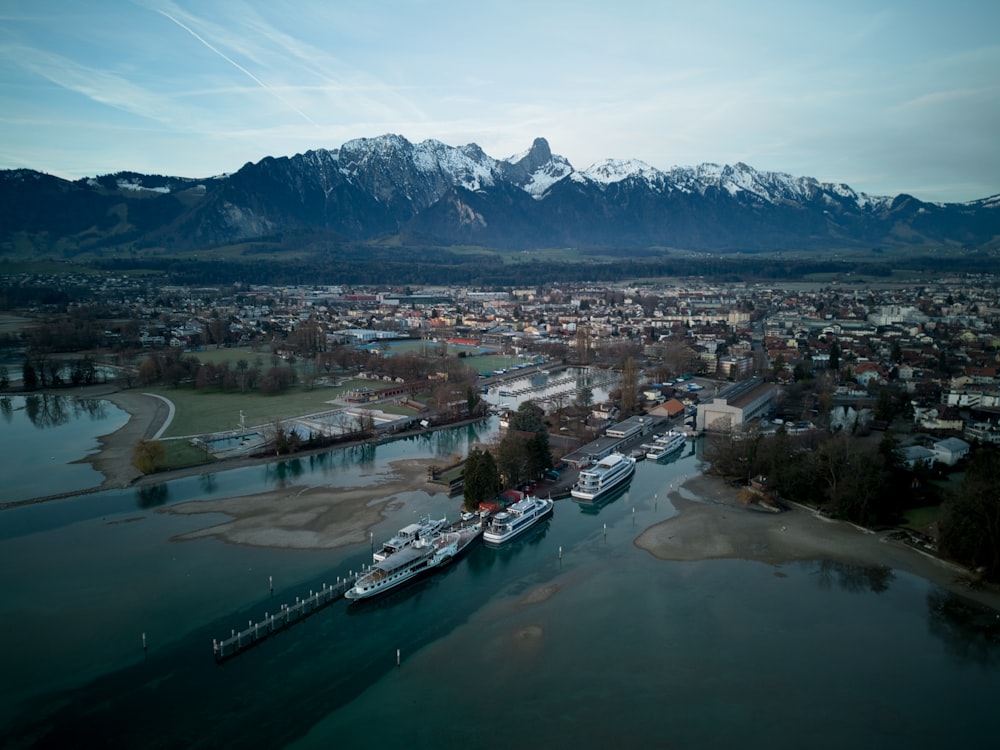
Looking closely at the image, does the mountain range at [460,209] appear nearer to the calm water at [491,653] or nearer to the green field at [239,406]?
the green field at [239,406]

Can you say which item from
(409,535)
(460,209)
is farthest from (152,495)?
(460,209)

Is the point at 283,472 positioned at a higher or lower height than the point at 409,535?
lower

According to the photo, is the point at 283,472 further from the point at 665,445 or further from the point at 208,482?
the point at 665,445

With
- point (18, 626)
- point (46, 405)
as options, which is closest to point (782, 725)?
point (18, 626)

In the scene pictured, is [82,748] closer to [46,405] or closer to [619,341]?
[46,405]

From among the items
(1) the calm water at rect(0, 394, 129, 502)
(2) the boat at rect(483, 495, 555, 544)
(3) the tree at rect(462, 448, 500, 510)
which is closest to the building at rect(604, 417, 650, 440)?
(2) the boat at rect(483, 495, 555, 544)

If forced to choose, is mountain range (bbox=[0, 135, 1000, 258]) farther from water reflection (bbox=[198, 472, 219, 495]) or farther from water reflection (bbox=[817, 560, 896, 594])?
water reflection (bbox=[817, 560, 896, 594])
